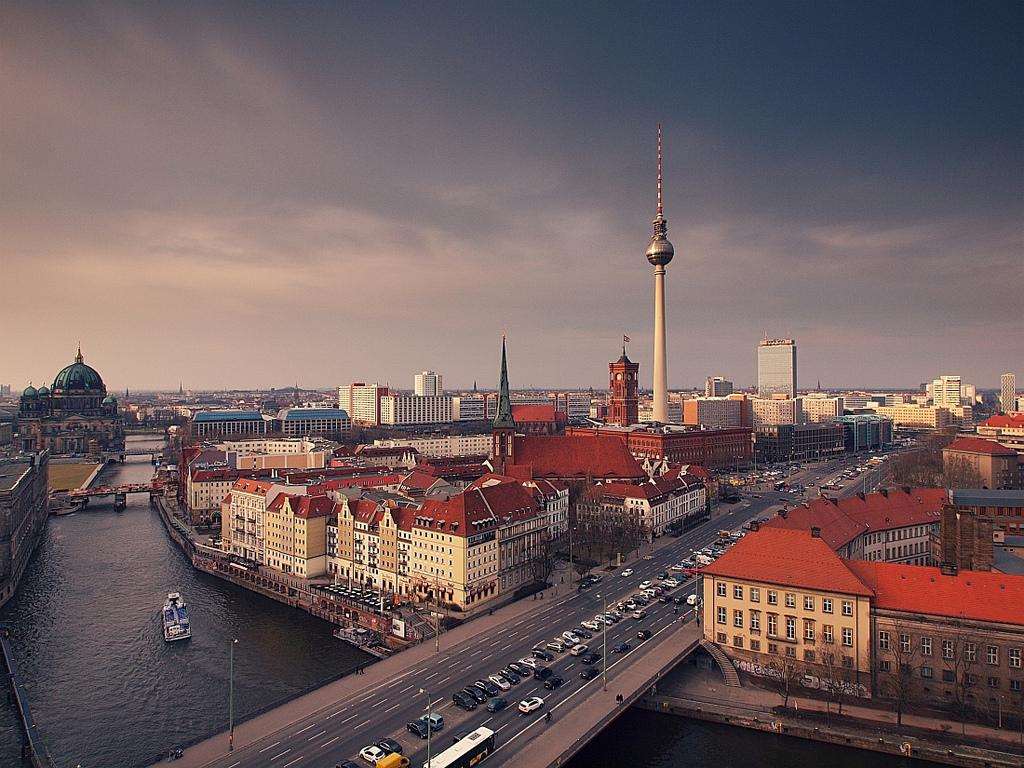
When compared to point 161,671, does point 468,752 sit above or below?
above

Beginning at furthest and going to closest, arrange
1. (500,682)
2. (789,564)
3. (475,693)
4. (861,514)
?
(861,514), (789,564), (500,682), (475,693)

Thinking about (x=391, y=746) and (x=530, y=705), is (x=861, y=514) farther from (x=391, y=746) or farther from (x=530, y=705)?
(x=391, y=746)

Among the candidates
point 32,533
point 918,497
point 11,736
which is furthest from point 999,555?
point 32,533

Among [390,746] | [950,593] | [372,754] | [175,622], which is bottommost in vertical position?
[175,622]

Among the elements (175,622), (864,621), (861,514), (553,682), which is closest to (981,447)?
(861,514)

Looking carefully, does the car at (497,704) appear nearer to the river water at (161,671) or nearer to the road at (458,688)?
the road at (458,688)

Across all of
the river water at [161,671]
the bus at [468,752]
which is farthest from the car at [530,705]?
the bus at [468,752]
